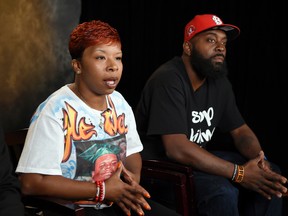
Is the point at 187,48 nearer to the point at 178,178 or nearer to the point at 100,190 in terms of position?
the point at 178,178

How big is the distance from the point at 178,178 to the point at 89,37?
88 cm

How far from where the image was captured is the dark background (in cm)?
445

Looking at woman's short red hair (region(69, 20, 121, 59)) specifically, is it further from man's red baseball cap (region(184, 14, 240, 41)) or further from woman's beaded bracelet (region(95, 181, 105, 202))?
man's red baseball cap (region(184, 14, 240, 41))

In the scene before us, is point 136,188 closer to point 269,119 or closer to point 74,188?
point 74,188

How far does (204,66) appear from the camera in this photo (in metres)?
3.35

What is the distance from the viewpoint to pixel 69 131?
2.36 m

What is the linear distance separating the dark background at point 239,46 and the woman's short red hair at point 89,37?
204cm

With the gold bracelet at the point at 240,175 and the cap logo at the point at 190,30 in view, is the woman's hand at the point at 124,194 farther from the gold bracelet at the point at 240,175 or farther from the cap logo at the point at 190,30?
the cap logo at the point at 190,30

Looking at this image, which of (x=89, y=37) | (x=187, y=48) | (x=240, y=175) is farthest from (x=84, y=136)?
(x=187, y=48)

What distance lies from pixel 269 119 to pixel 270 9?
864mm

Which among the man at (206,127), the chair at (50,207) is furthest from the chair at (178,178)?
the chair at (50,207)

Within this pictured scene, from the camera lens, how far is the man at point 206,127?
3.13 meters

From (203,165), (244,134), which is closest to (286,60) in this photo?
(244,134)

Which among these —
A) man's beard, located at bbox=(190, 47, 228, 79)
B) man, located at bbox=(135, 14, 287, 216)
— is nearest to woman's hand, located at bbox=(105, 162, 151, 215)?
man, located at bbox=(135, 14, 287, 216)
